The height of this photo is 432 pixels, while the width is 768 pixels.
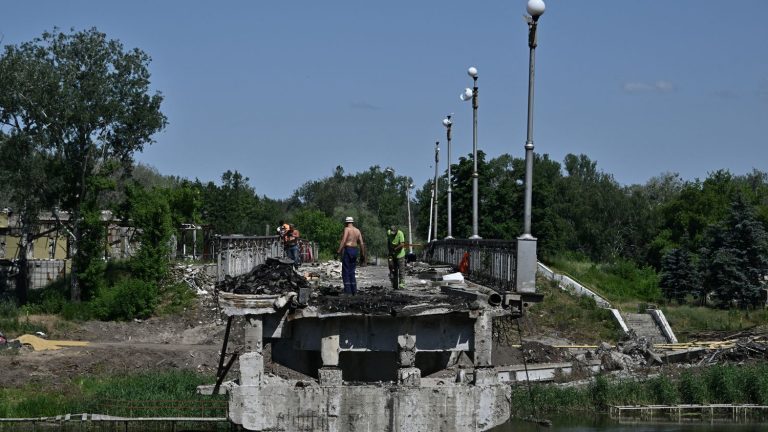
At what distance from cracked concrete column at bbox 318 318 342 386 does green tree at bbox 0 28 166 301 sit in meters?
28.8

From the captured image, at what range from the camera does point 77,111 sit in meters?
49.1

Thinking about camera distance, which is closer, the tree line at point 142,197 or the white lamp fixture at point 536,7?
the white lamp fixture at point 536,7

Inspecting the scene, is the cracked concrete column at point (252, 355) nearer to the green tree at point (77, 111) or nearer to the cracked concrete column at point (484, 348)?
the cracked concrete column at point (484, 348)

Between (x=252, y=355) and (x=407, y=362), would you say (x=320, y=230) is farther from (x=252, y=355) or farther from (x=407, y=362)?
(x=252, y=355)

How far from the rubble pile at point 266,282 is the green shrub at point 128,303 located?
78.1 ft

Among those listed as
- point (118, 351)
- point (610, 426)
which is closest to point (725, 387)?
point (610, 426)

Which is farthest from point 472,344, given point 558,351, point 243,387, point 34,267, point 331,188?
point 331,188

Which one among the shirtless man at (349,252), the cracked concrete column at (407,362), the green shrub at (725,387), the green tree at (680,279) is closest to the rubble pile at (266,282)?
the shirtless man at (349,252)

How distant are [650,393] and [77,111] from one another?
24.8 metres

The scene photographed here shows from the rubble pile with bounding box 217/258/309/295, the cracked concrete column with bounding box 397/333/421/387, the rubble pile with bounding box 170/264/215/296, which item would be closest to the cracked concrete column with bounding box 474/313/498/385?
the cracked concrete column with bounding box 397/333/421/387

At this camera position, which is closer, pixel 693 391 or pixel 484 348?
pixel 484 348

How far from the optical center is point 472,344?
22.5m

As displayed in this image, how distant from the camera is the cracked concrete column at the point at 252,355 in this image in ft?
69.1

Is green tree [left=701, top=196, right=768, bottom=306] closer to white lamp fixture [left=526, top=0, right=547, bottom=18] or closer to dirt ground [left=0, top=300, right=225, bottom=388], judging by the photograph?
dirt ground [left=0, top=300, right=225, bottom=388]
